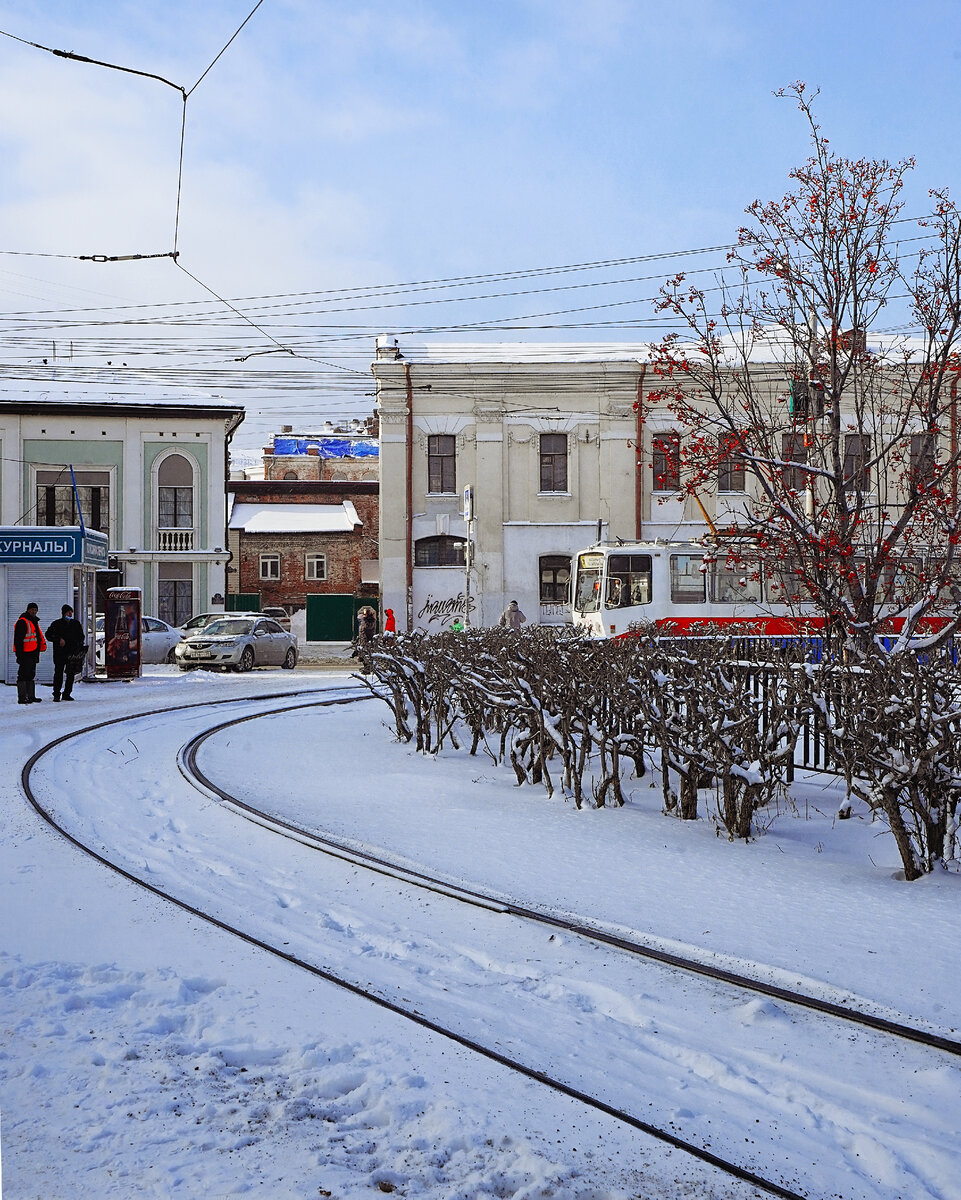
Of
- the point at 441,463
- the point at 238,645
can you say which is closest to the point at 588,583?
the point at 238,645

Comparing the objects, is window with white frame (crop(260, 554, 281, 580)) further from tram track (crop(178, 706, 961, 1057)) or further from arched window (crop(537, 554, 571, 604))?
tram track (crop(178, 706, 961, 1057))

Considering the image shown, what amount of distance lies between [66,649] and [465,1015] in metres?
18.9

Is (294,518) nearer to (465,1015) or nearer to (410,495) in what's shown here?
(410,495)

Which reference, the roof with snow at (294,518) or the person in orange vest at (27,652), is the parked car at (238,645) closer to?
the person in orange vest at (27,652)

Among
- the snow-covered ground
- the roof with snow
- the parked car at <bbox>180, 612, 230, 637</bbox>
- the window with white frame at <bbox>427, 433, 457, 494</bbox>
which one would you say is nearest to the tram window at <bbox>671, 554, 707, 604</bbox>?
the window with white frame at <bbox>427, 433, 457, 494</bbox>

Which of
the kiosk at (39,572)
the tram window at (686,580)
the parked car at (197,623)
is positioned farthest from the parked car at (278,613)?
the tram window at (686,580)

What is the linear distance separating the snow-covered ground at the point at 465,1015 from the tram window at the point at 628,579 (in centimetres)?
1895

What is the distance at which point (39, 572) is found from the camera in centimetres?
2527

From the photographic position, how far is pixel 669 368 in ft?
33.7

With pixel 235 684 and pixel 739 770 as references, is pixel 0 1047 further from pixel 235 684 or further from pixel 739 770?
pixel 235 684

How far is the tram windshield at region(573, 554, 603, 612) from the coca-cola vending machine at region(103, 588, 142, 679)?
10.6 metres

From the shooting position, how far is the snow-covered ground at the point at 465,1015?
12.3ft

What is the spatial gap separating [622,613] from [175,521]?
66.3 feet

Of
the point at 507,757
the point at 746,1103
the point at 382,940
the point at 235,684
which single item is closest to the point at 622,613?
the point at 235,684
